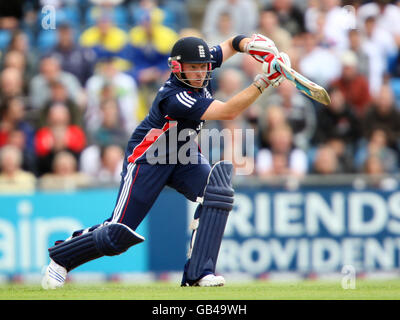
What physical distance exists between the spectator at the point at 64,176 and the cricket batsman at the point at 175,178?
3640mm

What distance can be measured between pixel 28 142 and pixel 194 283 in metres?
5.40

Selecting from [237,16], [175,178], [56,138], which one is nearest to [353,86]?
[237,16]

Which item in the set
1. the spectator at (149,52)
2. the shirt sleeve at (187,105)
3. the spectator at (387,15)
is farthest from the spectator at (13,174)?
the spectator at (387,15)

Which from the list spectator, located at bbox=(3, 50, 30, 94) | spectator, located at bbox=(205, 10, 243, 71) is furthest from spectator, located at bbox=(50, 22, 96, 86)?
spectator, located at bbox=(205, 10, 243, 71)

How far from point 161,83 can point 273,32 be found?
203cm

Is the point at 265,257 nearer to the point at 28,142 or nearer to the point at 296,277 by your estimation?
the point at 296,277

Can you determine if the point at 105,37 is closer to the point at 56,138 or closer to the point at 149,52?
the point at 149,52

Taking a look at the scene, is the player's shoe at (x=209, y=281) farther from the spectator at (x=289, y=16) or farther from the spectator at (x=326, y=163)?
the spectator at (x=289, y=16)

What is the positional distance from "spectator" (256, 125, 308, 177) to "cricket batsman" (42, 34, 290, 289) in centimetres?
428

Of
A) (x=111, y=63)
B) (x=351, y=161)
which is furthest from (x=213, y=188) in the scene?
(x=111, y=63)

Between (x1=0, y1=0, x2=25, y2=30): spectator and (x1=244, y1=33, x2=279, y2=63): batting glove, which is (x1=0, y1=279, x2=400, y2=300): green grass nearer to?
(x1=244, y1=33, x2=279, y2=63): batting glove

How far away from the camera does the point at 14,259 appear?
10867 millimetres

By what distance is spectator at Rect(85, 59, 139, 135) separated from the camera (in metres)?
12.4

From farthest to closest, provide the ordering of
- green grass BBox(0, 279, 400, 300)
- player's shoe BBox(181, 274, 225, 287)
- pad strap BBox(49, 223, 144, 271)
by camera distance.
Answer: player's shoe BBox(181, 274, 225, 287) < pad strap BBox(49, 223, 144, 271) < green grass BBox(0, 279, 400, 300)
